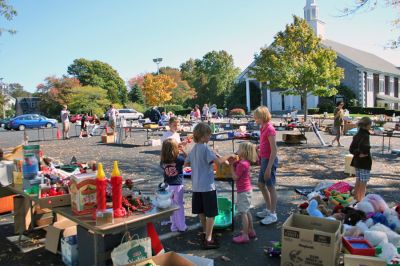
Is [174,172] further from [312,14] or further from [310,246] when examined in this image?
[312,14]

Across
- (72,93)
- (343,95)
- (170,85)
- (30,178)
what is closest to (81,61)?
(72,93)

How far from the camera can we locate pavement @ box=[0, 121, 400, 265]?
4.69m

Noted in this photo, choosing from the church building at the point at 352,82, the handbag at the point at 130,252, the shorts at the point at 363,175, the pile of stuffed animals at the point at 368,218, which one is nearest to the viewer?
the handbag at the point at 130,252

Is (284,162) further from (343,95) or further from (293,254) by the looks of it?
(343,95)

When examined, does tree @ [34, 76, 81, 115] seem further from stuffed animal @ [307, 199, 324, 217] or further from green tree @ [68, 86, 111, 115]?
stuffed animal @ [307, 199, 324, 217]

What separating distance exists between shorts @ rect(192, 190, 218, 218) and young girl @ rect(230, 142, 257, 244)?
0.44 meters

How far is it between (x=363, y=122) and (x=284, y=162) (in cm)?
542

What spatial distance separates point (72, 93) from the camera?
5484cm

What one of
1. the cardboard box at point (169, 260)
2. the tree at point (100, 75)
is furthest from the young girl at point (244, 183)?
the tree at point (100, 75)

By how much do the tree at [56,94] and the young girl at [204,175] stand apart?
53.6 m

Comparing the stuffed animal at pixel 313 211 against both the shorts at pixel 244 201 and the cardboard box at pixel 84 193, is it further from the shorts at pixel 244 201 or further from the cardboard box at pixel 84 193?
the cardboard box at pixel 84 193

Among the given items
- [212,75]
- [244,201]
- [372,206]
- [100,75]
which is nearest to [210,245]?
[244,201]

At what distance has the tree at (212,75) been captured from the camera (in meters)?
58.3

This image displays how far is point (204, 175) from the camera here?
15.4 feet
